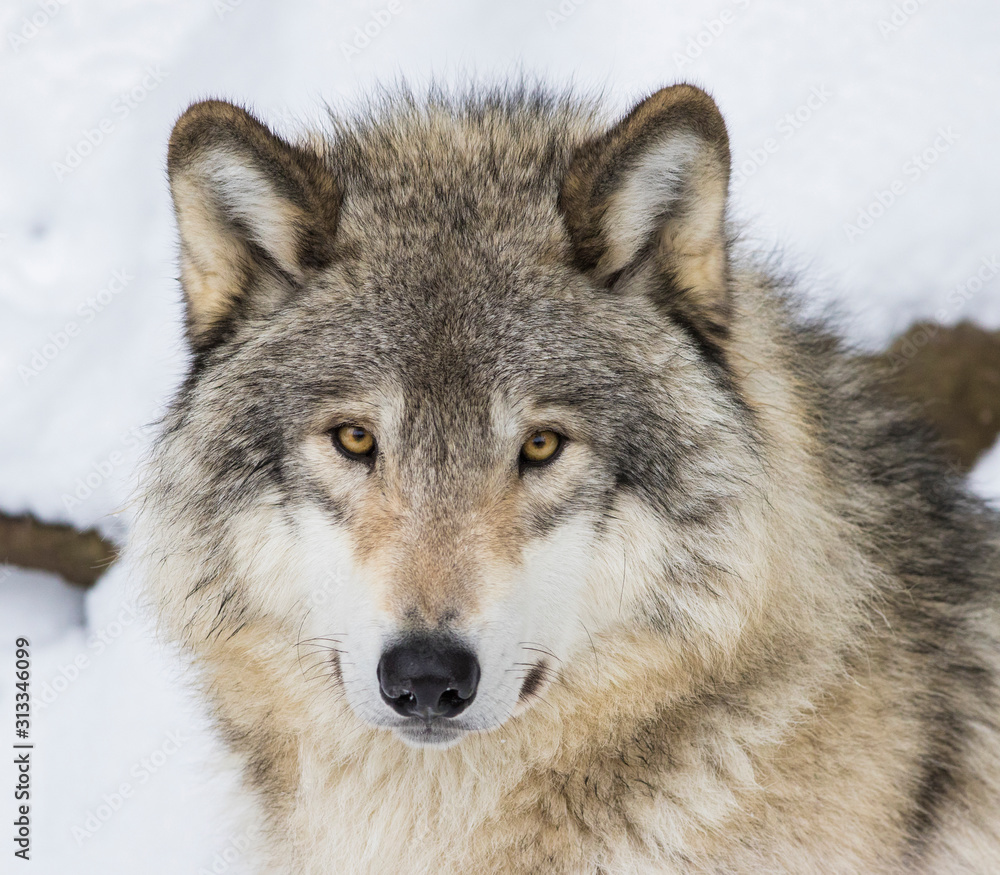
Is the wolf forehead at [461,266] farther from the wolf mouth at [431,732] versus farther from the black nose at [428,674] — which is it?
the wolf mouth at [431,732]

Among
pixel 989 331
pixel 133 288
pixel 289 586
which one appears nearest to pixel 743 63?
pixel 989 331

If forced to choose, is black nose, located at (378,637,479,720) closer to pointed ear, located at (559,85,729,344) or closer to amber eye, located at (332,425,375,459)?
amber eye, located at (332,425,375,459)

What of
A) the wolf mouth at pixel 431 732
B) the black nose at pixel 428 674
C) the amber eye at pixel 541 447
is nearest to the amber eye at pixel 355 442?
the amber eye at pixel 541 447

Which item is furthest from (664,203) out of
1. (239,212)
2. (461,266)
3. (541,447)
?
(239,212)

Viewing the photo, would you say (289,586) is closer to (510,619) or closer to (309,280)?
(510,619)

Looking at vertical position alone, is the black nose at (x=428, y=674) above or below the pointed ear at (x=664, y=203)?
below

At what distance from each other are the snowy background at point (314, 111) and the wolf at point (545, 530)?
232cm

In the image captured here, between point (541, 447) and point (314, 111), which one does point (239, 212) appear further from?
point (314, 111)

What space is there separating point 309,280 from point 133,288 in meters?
3.11

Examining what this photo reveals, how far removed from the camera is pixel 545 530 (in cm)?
246

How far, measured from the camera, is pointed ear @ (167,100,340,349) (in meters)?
2.52

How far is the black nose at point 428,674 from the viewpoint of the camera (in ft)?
7.13

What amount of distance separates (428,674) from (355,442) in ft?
2.17

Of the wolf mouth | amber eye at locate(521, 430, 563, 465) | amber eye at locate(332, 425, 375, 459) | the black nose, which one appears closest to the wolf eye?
amber eye at locate(521, 430, 563, 465)
